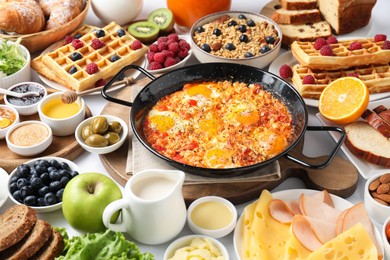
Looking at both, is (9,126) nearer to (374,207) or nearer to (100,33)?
(100,33)

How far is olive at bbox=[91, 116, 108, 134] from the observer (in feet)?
9.55

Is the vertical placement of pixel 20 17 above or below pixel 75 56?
above

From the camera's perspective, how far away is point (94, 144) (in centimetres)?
287

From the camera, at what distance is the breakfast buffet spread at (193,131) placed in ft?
7.82

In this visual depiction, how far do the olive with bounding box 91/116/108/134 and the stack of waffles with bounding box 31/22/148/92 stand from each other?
0.52 metres

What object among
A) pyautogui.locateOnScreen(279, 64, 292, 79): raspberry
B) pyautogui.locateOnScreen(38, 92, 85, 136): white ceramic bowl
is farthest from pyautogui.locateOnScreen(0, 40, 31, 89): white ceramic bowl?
pyautogui.locateOnScreen(279, 64, 292, 79): raspberry

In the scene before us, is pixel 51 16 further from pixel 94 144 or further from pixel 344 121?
pixel 344 121

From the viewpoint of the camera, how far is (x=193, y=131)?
2934mm

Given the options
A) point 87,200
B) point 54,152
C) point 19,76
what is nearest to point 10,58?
point 19,76

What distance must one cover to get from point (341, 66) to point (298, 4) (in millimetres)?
742

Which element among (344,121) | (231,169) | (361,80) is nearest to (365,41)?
(361,80)

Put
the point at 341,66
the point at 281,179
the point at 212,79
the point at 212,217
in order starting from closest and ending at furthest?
the point at 212,217, the point at 281,179, the point at 212,79, the point at 341,66

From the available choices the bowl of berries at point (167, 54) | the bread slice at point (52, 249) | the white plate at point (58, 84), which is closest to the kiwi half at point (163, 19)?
the bowl of berries at point (167, 54)

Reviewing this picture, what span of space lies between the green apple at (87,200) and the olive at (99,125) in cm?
44
